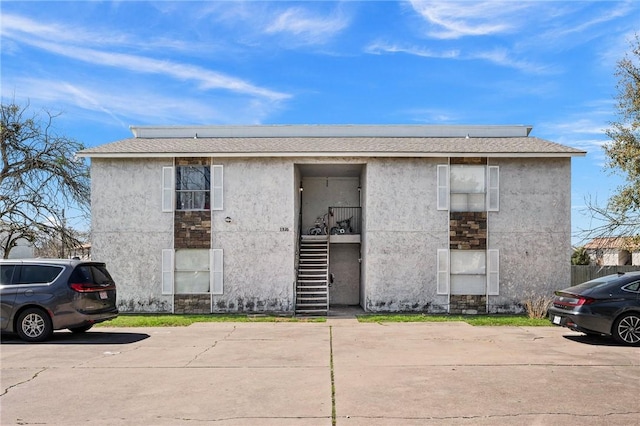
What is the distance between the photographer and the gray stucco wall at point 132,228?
1883 centimetres

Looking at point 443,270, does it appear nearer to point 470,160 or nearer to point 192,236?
point 470,160

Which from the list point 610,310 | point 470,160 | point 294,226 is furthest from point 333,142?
point 610,310

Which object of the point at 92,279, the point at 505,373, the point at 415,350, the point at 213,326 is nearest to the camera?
the point at 505,373

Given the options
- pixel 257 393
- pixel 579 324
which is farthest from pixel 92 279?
pixel 579 324

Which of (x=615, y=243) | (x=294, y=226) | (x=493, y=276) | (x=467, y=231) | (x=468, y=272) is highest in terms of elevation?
(x=294, y=226)

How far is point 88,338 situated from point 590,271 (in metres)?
19.2

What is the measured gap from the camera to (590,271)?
23.0 m

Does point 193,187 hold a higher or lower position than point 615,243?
higher

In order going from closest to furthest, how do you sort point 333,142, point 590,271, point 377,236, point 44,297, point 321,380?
point 321,380 → point 44,297 → point 377,236 → point 333,142 → point 590,271

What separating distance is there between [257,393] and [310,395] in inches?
26.7

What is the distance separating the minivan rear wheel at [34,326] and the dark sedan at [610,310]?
10551 millimetres

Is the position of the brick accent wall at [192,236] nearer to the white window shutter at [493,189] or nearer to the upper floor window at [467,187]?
the upper floor window at [467,187]

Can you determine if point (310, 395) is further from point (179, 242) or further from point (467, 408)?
point (179, 242)

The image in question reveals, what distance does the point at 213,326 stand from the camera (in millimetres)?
14781
